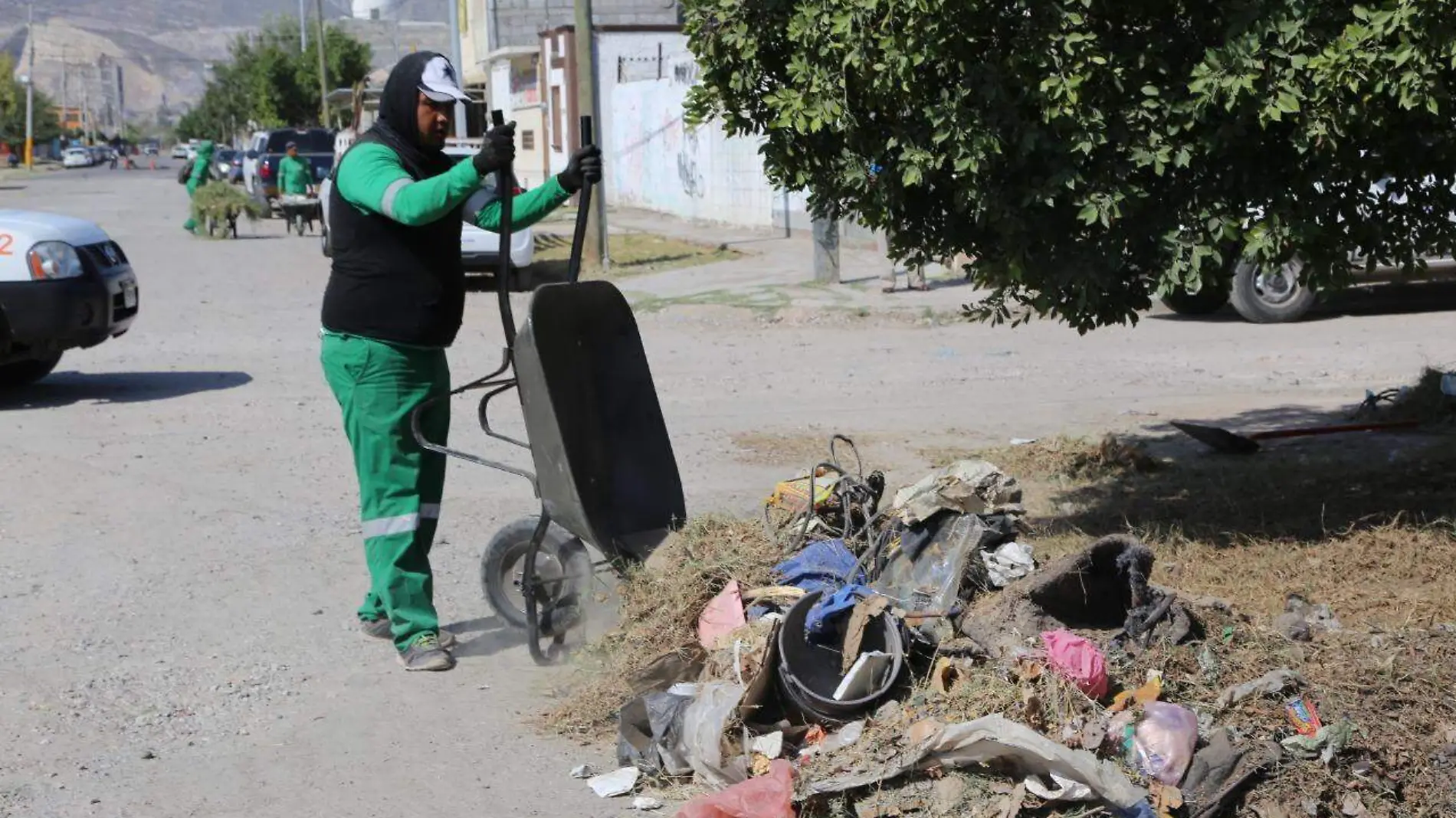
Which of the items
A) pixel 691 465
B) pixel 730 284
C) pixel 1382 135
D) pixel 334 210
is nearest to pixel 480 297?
pixel 730 284

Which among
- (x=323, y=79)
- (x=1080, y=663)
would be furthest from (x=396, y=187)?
(x=323, y=79)

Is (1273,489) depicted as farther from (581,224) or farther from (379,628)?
(379,628)

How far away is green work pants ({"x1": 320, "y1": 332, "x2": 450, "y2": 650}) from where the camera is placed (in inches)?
213

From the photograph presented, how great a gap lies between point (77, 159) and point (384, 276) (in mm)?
112688

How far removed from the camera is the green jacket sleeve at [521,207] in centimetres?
539

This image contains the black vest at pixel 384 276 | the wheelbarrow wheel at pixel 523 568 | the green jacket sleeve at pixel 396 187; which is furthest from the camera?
the wheelbarrow wheel at pixel 523 568

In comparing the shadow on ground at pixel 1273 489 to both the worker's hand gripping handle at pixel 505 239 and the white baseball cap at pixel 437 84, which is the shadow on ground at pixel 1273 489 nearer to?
the worker's hand gripping handle at pixel 505 239

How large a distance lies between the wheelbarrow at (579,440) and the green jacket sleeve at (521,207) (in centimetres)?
10

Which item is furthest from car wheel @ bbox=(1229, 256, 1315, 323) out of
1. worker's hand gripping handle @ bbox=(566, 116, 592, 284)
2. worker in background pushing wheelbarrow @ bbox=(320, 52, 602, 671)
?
worker in background pushing wheelbarrow @ bbox=(320, 52, 602, 671)

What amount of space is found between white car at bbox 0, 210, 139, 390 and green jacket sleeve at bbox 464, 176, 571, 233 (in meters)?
6.15

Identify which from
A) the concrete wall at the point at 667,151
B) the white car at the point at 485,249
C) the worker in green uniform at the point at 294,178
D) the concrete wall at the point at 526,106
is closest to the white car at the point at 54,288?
the white car at the point at 485,249

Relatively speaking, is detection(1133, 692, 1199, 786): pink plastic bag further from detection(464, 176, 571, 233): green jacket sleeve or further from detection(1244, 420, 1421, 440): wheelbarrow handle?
detection(1244, 420, 1421, 440): wheelbarrow handle

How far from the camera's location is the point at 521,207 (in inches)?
217

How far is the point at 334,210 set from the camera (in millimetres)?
5441
